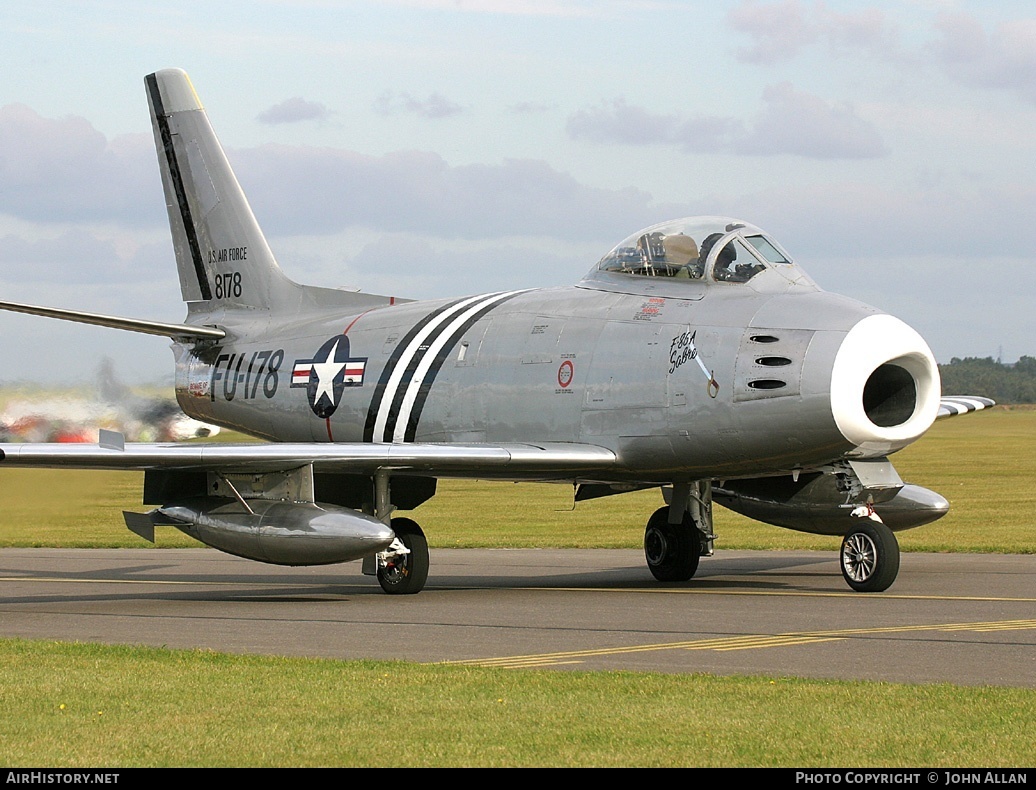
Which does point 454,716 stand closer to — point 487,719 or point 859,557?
point 487,719

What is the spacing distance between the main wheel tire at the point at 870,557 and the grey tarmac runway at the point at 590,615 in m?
0.29

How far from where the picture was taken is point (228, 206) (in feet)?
76.9

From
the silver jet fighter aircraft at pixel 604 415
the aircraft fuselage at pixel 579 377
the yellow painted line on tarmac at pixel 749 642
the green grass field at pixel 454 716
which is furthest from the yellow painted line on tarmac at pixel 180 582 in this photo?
the yellow painted line on tarmac at pixel 749 642

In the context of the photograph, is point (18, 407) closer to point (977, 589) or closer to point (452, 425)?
point (452, 425)

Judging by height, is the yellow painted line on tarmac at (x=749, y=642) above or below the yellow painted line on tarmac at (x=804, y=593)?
above

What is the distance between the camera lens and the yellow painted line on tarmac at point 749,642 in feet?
33.9

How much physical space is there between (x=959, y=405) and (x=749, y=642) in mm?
10835

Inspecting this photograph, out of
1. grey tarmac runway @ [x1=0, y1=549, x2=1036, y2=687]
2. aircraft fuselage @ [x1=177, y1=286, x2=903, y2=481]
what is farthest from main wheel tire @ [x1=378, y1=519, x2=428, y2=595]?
aircraft fuselage @ [x1=177, y1=286, x2=903, y2=481]

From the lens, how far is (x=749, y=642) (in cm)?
1136

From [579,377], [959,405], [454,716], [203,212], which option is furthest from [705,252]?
[203,212]

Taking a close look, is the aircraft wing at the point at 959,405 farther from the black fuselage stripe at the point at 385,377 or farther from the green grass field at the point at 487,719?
the green grass field at the point at 487,719

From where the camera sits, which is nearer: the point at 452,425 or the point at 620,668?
the point at 620,668
